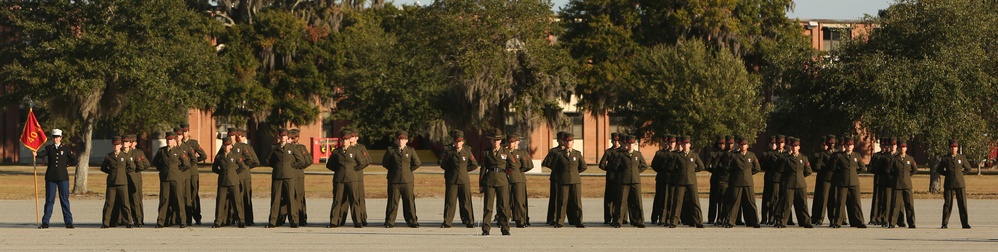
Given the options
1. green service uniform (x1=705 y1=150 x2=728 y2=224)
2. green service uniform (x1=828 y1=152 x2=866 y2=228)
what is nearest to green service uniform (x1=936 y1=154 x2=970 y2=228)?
green service uniform (x1=828 y1=152 x2=866 y2=228)

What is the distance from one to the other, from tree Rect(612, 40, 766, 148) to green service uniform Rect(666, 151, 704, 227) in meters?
27.1

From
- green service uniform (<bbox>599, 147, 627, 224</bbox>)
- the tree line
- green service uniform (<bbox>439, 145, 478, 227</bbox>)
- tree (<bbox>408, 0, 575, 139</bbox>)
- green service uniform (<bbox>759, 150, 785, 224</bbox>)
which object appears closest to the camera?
green service uniform (<bbox>439, 145, 478, 227</bbox>)

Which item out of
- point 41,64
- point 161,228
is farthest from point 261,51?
point 161,228

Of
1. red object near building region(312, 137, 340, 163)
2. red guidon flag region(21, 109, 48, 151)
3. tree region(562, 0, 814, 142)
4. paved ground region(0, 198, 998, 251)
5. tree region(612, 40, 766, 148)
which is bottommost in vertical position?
paved ground region(0, 198, 998, 251)

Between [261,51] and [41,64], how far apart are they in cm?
2513

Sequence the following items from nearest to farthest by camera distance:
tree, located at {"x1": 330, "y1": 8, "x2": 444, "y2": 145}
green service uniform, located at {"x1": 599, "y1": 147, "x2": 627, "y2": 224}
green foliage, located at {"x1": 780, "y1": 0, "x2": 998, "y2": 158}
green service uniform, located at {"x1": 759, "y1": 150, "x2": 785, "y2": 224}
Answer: green service uniform, located at {"x1": 599, "y1": 147, "x2": 627, "y2": 224} → green service uniform, located at {"x1": 759, "y1": 150, "x2": 785, "y2": 224} → green foliage, located at {"x1": 780, "y1": 0, "x2": 998, "y2": 158} → tree, located at {"x1": 330, "y1": 8, "x2": 444, "y2": 145}

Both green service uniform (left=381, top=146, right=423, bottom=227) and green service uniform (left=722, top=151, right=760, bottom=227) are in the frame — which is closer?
green service uniform (left=381, top=146, right=423, bottom=227)

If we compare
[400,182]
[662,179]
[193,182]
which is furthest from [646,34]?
[193,182]

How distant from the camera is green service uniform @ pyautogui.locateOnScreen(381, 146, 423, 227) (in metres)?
20.4

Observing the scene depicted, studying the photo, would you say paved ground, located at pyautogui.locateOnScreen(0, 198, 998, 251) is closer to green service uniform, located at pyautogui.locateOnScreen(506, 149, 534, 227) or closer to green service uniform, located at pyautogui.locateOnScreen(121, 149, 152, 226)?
green service uniform, located at pyautogui.locateOnScreen(506, 149, 534, 227)

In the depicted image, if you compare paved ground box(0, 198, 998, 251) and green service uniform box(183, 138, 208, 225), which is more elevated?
green service uniform box(183, 138, 208, 225)

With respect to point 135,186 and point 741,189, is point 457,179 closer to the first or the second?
point 741,189

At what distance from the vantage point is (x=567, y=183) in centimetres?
2062
